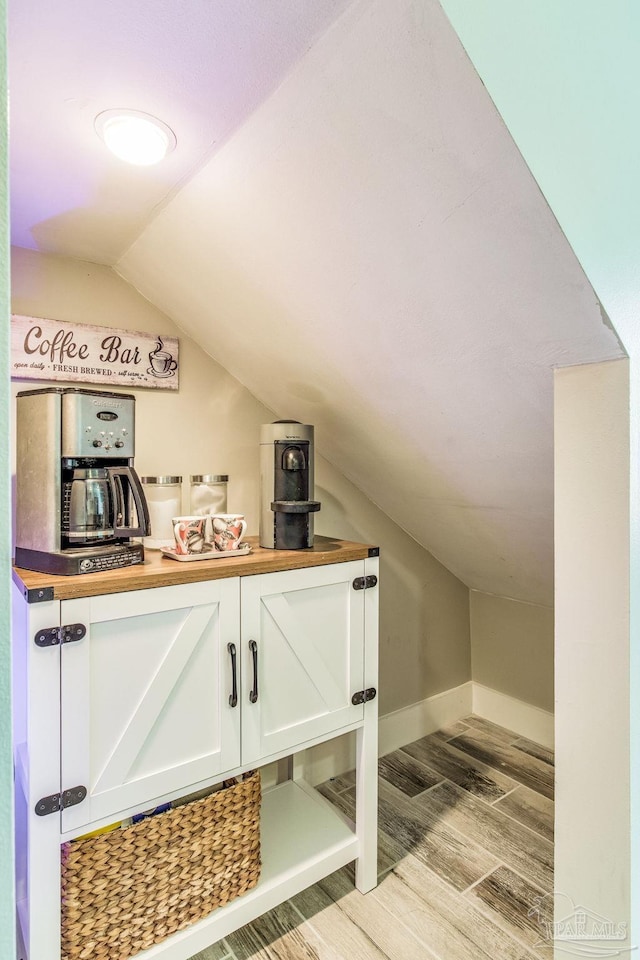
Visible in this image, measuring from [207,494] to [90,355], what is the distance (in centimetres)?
59

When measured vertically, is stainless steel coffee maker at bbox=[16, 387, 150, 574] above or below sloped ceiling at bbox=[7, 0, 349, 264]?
below

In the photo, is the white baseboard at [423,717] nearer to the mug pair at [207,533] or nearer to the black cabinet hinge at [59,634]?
the mug pair at [207,533]

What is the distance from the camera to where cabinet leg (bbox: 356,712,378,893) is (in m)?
1.70

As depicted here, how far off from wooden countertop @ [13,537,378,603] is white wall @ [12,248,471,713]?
0.42m

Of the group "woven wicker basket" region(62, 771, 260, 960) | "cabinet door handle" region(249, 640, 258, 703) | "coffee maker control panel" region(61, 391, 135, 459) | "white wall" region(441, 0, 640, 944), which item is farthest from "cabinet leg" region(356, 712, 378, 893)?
"coffee maker control panel" region(61, 391, 135, 459)

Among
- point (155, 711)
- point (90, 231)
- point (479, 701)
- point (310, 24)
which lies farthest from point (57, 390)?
point (479, 701)

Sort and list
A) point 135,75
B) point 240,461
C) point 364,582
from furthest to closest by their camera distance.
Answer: point 240,461 < point 364,582 < point 135,75

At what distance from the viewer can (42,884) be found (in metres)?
1.16

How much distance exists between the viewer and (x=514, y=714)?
8.89 feet

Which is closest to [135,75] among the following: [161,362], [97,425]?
[97,425]

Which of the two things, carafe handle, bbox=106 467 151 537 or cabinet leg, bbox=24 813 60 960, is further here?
carafe handle, bbox=106 467 151 537

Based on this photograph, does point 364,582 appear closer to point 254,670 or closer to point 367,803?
point 254,670

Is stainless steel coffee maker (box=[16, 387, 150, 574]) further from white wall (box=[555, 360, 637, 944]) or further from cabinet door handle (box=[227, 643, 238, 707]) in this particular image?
white wall (box=[555, 360, 637, 944])

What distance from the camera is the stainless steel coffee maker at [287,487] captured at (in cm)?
170
